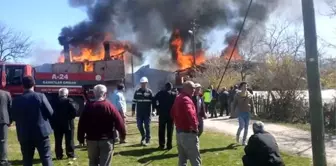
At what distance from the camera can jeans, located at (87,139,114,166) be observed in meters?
5.88

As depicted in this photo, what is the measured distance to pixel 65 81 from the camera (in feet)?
67.7

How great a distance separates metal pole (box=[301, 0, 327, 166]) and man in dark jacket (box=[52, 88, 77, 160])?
5158 millimetres

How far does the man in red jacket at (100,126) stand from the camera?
5.84 metres

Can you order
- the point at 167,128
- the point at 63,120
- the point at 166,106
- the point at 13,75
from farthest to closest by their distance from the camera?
the point at 13,75 < the point at 167,128 < the point at 166,106 < the point at 63,120

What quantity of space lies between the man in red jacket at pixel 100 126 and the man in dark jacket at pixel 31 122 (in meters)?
0.66

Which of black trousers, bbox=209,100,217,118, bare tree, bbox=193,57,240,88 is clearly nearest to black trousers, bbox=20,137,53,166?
black trousers, bbox=209,100,217,118

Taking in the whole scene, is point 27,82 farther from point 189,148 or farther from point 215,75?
point 215,75

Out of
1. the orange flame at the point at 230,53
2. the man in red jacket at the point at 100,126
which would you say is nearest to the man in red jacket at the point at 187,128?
the man in red jacket at the point at 100,126

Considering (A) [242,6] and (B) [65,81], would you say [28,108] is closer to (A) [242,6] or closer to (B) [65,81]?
(B) [65,81]

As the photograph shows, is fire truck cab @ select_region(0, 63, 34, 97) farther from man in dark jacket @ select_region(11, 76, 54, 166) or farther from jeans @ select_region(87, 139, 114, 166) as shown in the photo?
jeans @ select_region(87, 139, 114, 166)

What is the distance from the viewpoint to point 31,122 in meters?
6.19

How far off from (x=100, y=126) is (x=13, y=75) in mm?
14122

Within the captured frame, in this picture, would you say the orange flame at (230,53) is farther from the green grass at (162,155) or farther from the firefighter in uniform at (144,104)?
the firefighter in uniform at (144,104)

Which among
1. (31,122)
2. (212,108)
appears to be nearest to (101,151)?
(31,122)
